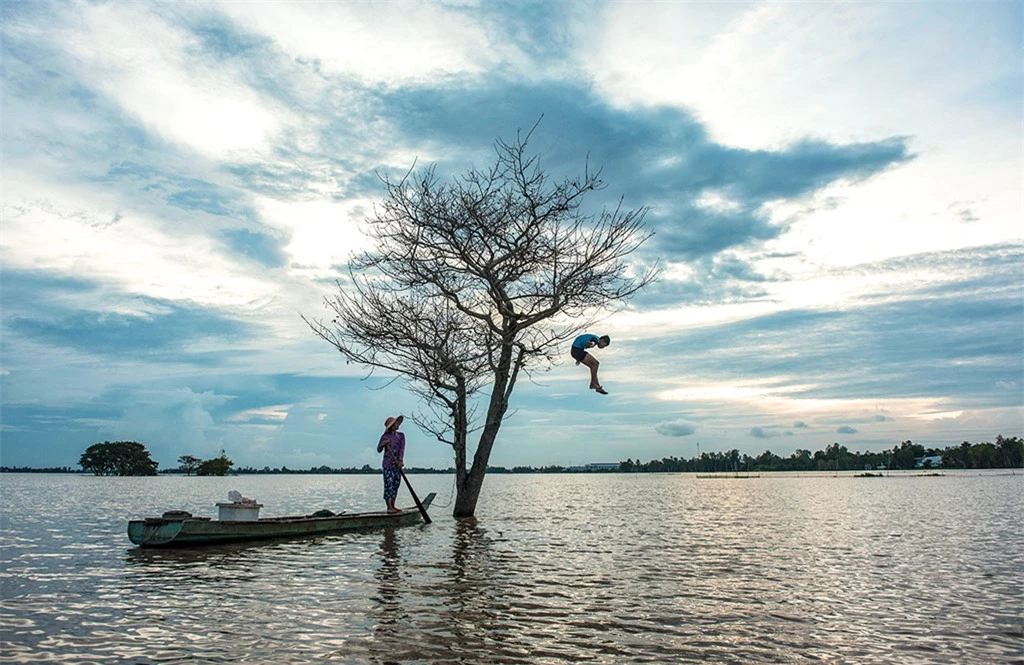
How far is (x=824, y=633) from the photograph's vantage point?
875 centimetres

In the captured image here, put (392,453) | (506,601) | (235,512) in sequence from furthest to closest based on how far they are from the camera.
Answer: (392,453)
(235,512)
(506,601)

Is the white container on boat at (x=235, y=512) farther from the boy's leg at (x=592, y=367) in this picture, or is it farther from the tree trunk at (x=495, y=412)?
the boy's leg at (x=592, y=367)

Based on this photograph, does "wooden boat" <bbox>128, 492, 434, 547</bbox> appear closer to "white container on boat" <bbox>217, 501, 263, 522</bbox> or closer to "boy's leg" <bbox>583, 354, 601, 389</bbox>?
"white container on boat" <bbox>217, 501, 263, 522</bbox>

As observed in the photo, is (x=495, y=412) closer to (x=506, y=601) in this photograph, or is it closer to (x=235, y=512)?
(x=235, y=512)

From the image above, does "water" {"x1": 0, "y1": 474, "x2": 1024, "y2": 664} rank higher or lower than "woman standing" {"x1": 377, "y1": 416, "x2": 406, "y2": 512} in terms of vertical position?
lower

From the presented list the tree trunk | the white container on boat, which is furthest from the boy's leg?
the white container on boat

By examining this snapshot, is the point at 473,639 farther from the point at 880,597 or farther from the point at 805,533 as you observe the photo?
the point at 805,533

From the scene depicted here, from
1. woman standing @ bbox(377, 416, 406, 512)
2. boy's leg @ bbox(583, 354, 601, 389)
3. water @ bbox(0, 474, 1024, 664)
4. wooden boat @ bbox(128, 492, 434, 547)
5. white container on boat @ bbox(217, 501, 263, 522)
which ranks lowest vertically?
water @ bbox(0, 474, 1024, 664)

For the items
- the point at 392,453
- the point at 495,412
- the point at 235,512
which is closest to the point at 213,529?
the point at 235,512

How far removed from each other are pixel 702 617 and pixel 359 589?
16.9ft

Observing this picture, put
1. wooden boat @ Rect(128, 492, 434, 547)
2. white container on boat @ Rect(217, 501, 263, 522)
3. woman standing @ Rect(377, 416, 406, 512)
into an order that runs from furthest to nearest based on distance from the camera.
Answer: woman standing @ Rect(377, 416, 406, 512) < white container on boat @ Rect(217, 501, 263, 522) < wooden boat @ Rect(128, 492, 434, 547)

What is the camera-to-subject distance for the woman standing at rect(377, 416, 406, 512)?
2138 centimetres

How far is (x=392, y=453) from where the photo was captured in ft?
70.1

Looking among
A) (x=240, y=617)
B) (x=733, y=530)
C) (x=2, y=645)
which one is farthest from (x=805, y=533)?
(x=2, y=645)
